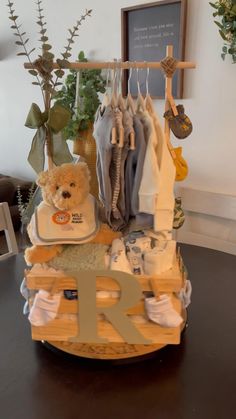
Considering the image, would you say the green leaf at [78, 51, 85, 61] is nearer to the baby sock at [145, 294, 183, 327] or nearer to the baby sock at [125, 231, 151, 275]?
the baby sock at [125, 231, 151, 275]

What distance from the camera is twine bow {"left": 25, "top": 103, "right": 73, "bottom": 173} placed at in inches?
36.2

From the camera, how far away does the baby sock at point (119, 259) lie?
2.90ft

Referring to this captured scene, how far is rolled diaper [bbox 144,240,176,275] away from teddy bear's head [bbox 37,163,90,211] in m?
0.23

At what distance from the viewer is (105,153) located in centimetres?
89

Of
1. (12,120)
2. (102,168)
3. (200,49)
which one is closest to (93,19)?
(200,49)

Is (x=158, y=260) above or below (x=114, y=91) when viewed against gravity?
below

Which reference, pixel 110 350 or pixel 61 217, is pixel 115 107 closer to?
pixel 61 217

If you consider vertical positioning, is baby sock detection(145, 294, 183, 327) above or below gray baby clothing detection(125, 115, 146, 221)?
below

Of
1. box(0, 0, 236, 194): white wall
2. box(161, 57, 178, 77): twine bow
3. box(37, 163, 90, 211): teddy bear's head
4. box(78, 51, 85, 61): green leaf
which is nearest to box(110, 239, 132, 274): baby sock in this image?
box(37, 163, 90, 211): teddy bear's head

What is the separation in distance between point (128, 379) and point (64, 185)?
0.50m

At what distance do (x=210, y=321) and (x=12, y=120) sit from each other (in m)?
3.08

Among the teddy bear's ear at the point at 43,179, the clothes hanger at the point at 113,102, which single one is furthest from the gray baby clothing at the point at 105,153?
the teddy bear's ear at the point at 43,179

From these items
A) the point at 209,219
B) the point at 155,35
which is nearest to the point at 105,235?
the point at 209,219

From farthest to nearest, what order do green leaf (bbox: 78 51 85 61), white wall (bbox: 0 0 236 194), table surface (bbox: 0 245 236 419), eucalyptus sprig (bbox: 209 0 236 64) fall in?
green leaf (bbox: 78 51 85 61), white wall (bbox: 0 0 236 194), eucalyptus sprig (bbox: 209 0 236 64), table surface (bbox: 0 245 236 419)
